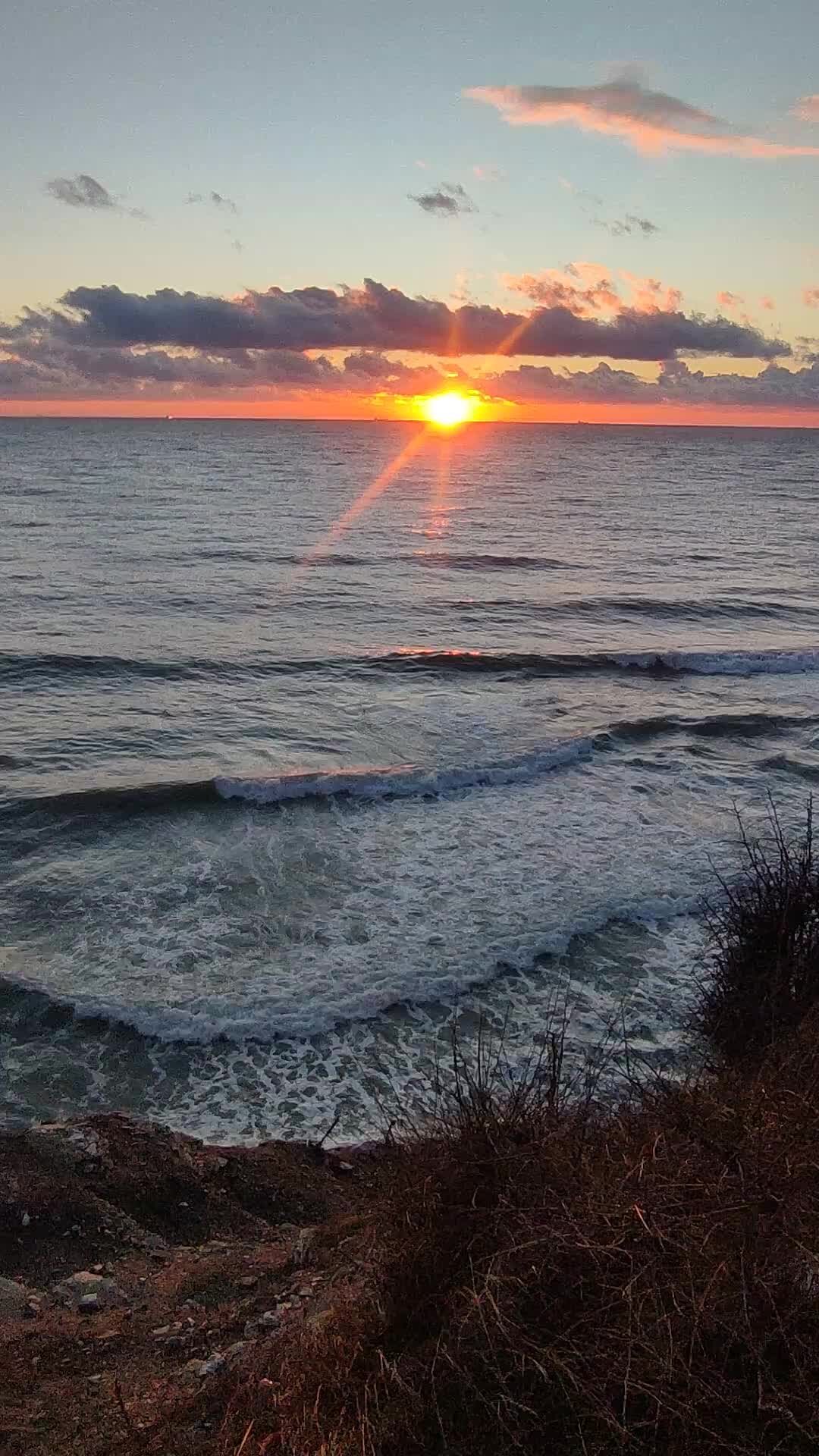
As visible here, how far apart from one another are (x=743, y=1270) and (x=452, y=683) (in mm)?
17664

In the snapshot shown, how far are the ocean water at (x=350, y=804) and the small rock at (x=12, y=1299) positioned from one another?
2.15 metres

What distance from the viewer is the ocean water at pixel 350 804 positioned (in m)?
8.77

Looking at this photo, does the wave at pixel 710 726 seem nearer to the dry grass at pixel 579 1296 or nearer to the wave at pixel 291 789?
the wave at pixel 291 789

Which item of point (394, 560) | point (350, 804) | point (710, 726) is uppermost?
point (394, 560)

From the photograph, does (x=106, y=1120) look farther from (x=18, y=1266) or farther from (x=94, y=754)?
(x=94, y=754)

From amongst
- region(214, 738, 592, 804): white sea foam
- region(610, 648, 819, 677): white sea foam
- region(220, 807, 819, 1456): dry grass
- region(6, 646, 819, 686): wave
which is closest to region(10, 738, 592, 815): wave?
region(214, 738, 592, 804): white sea foam

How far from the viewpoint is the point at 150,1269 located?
18.6ft

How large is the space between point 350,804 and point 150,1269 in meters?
8.65

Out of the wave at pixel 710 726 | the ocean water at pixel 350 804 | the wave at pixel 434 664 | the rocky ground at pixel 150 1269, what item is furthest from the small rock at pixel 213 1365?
the wave at pixel 434 664

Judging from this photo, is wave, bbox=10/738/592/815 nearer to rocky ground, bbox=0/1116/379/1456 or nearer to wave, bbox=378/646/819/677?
wave, bbox=378/646/819/677

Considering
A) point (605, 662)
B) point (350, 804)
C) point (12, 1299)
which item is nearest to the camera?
point (12, 1299)

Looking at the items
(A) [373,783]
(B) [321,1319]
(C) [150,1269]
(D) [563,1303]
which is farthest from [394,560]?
(D) [563,1303]

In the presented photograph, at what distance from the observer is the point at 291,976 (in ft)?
31.4

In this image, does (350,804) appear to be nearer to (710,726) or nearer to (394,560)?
(710,726)
